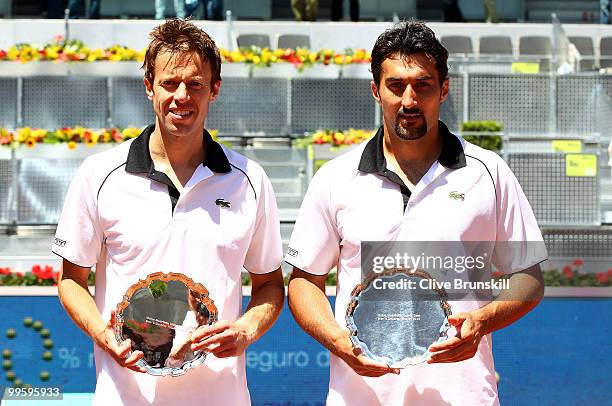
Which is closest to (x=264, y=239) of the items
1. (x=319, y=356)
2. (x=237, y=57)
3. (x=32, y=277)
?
(x=319, y=356)

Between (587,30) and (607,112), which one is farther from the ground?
(587,30)

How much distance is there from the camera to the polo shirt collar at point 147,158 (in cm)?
278

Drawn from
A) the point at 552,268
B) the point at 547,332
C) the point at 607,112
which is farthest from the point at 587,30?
the point at 547,332

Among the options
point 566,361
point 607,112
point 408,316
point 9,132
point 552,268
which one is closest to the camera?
point 408,316

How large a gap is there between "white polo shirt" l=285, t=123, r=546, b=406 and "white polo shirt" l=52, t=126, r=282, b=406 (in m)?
0.19

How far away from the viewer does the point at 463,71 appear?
30.3 feet

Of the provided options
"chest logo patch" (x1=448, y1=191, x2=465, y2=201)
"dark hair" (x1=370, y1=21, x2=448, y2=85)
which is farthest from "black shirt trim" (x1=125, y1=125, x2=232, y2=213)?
"chest logo patch" (x1=448, y1=191, x2=465, y2=201)

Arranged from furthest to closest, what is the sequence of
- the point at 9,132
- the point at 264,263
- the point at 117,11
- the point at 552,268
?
1. the point at 117,11
2. the point at 9,132
3. the point at 552,268
4. the point at 264,263

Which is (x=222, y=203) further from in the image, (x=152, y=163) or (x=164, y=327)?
(x=164, y=327)

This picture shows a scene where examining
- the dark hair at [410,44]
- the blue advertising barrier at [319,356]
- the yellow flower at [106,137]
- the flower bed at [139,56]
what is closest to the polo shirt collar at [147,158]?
the dark hair at [410,44]

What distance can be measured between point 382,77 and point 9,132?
18.5 ft

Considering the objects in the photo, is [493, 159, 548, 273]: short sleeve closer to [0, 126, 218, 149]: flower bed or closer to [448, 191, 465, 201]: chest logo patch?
[448, 191, 465, 201]: chest logo patch

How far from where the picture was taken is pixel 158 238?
271 cm

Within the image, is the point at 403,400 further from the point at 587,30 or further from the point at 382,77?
the point at 587,30
